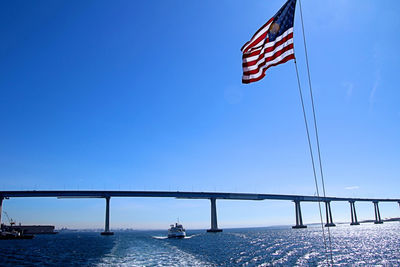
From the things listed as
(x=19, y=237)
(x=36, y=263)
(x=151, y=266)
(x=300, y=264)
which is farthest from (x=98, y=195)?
(x=300, y=264)

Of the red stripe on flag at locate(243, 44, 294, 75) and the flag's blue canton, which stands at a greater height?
the flag's blue canton

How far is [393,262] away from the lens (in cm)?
4009

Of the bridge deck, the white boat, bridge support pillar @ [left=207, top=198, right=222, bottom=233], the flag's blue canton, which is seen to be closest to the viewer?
the flag's blue canton

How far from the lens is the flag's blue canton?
13789 mm

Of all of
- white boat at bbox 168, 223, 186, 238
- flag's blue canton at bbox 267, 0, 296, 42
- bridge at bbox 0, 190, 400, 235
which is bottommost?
white boat at bbox 168, 223, 186, 238

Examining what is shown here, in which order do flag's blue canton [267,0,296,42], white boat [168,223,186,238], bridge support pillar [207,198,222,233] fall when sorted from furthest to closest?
bridge support pillar [207,198,222,233]
white boat [168,223,186,238]
flag's blue canton [267,0,296,42]

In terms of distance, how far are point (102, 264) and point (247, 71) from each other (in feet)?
120

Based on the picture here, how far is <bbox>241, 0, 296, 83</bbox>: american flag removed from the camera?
13805mm

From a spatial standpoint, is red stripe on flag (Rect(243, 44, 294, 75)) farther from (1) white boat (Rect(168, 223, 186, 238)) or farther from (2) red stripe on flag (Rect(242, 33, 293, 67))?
(1) white boat (Rect(168, 223, 186, 238))

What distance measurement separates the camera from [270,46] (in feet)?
48.6

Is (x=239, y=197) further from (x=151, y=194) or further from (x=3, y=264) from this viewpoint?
(x=3, y=264)

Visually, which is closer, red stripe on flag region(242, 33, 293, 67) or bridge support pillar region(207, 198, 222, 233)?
red stripe on flag region(242, 33, 293, 67)

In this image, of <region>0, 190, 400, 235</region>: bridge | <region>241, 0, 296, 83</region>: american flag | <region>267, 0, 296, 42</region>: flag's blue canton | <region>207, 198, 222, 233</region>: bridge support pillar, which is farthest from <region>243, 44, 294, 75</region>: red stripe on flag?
<region>207, 198, 222, 233</region>: bridge support pillar

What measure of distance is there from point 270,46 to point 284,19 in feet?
4.57
